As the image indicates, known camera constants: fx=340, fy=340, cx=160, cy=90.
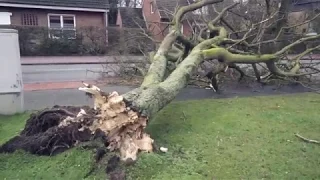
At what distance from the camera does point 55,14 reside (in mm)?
22750

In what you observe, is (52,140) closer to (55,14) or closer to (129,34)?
(129,34)

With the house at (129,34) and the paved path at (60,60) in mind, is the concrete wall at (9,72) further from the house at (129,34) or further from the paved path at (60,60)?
the paved path at (60,60)

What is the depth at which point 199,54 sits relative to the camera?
20.4 feet

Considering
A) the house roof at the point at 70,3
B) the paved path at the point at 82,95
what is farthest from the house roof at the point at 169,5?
the house roof at the point at 70,3

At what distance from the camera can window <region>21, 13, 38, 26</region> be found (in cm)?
2162

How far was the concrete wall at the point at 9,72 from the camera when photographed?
5438 millimetres

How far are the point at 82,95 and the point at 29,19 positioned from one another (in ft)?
53.9

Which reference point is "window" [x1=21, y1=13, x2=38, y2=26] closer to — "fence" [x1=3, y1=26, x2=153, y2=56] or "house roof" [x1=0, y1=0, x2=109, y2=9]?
"house roof" [x1=0, y1=0, x2=109, y2=9]

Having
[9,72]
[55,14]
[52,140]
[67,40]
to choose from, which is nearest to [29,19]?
[55,14]

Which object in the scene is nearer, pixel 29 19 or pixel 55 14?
pixel 29 19

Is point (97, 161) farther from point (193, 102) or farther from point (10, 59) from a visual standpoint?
point (193, 102)

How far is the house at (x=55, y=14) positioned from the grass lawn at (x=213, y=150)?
15877mm

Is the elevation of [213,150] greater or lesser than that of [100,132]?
lesser

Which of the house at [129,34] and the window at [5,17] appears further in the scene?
the window at [5,17]
